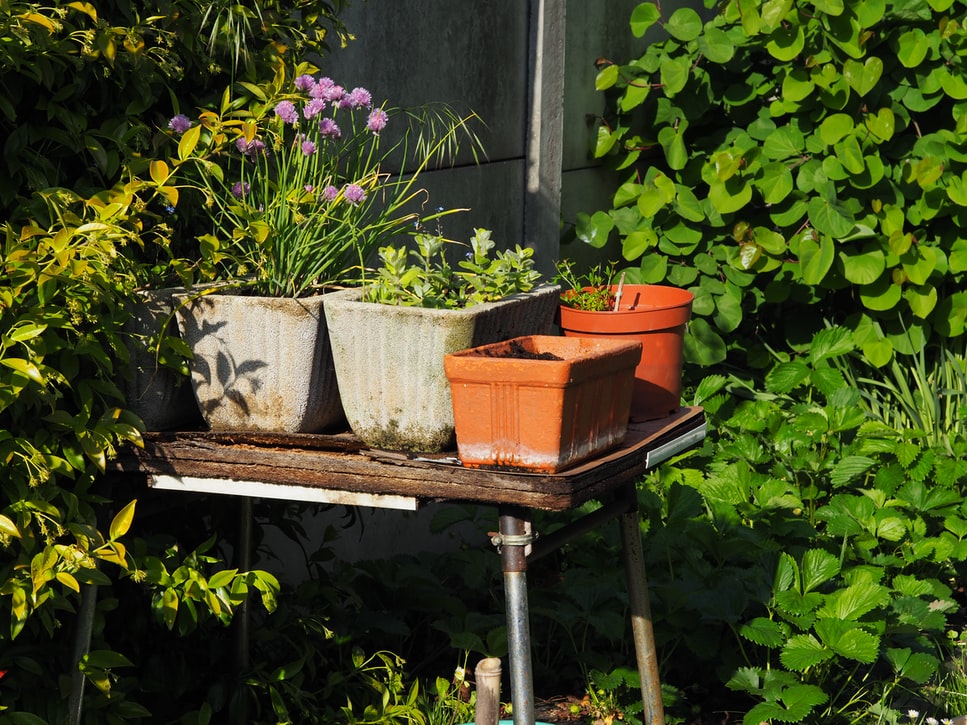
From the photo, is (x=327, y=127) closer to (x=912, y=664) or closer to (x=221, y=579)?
(x=221, y=579)

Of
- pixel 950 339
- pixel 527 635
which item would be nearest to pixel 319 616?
pixel 527 635

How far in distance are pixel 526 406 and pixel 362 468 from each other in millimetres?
268

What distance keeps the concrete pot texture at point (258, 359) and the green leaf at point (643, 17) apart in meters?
2.80

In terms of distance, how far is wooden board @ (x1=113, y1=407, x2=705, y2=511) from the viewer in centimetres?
166

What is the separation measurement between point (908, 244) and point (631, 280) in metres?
0.98

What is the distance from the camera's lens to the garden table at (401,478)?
1.67 metres

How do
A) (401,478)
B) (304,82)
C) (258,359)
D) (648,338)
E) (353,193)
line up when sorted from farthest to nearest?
1. (648,338)
2. (304,82)
3. (353,193)
4. (258,359)
5. (401,478)

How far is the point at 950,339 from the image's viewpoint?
14.4 ft

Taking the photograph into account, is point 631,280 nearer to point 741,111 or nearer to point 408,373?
point 741,111

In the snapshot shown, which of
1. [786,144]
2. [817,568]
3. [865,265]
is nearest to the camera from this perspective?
[817,568]

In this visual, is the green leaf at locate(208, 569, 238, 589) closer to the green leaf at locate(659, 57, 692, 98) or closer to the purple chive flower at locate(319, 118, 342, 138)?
the purple chive flower at locate(319, 118, 342, 138)

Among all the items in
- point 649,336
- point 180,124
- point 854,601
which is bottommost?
point 854,601

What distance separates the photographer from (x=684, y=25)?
432 cm

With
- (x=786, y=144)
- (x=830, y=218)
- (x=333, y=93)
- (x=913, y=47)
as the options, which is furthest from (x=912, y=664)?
(x=913, y=47)
